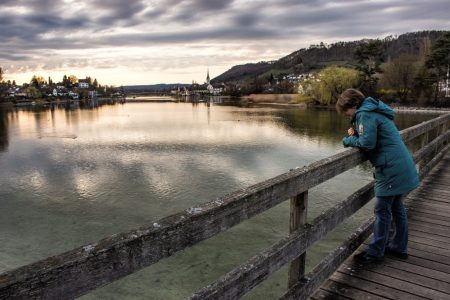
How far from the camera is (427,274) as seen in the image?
3.41 meters

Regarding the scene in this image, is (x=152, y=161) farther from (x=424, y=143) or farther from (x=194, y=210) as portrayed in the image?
(x=194, y=210)

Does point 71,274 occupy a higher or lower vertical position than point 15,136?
higher

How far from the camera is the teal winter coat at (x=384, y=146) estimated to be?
11.0 ft

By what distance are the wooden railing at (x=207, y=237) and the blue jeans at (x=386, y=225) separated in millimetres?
208

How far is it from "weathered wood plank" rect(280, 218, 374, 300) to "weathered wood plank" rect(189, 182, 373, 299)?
304 mm

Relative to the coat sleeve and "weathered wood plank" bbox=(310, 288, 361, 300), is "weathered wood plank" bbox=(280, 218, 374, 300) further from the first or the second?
the coat sleeve

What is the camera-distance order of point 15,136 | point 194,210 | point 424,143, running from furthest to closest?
point 15,136
point 424,143
point 194,210

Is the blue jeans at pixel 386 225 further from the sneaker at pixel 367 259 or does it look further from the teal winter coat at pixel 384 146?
the teal winter coat at pixel 384 146

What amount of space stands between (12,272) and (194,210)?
854 mm

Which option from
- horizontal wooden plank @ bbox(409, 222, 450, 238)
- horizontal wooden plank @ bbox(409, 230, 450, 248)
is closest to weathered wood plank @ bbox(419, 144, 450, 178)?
horizontal wooden plank @ bbox(409, 222, 450, 238)

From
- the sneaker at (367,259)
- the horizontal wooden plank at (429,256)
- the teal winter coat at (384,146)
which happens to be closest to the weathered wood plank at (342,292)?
the sneaker at (367,259)

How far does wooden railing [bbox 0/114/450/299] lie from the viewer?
1305 mm

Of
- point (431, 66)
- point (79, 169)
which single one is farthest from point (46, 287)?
point (431, 66)

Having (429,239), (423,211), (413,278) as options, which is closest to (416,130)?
(423,211)
